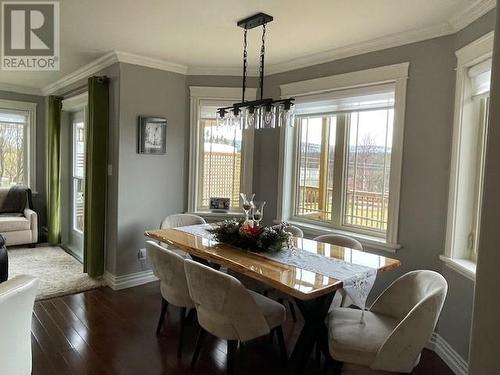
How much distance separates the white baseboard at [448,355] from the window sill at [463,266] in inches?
22.4

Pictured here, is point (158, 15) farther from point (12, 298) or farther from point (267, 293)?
point (267, 293)

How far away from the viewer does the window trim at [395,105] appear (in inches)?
120

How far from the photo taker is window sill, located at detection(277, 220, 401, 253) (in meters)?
3.14

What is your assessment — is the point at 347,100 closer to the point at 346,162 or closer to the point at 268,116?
the point at 346,162

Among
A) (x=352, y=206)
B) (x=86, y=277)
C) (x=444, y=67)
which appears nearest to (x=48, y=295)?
(x=86, y=277)

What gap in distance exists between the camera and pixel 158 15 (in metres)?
2.74

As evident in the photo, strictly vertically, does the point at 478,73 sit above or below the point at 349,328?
above

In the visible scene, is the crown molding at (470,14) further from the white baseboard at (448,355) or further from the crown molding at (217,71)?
the white baseboard at (448,355)

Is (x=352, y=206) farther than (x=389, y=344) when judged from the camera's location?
Yes

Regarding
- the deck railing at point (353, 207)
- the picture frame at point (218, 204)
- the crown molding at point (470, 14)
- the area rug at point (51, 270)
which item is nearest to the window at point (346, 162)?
the deck railing at point (353, 207)

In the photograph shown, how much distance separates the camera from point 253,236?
8.59 feet

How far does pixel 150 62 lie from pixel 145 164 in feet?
3.57

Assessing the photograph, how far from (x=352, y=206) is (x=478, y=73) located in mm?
1595

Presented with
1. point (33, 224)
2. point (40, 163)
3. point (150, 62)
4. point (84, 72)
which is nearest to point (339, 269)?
point (150, 62)
